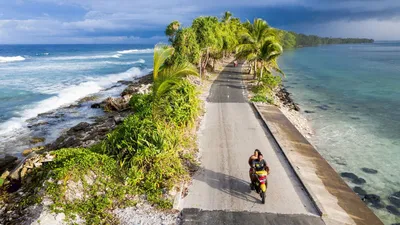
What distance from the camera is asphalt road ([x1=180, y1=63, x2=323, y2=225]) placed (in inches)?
341

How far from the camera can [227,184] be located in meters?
10.4

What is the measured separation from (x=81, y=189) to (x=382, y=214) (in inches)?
428

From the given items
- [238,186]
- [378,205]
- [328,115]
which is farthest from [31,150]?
[328,115]

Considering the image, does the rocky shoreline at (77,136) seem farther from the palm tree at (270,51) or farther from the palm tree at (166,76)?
the palm tree at (270,51)

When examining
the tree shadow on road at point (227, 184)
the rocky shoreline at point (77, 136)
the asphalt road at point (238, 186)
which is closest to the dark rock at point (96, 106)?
the rocky shoreline at point (77, 136)

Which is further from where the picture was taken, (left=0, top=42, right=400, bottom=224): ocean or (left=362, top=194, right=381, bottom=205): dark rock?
(left=0, top=42, right=400, bottom=224): ocean

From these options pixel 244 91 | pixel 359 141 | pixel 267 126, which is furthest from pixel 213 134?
pixel 244 91

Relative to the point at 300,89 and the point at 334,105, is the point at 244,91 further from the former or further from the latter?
the point at 300,89

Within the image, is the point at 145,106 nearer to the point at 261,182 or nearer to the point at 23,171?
the point at 23,171

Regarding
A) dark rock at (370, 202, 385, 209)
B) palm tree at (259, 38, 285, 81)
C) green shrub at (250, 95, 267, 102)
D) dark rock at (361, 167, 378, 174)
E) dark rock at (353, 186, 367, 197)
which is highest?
palm tree at (259, 38, 285, 81)

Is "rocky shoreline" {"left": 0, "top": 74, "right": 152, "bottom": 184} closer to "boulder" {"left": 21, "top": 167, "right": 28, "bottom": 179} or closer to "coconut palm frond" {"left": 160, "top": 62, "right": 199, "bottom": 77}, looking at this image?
"boulder" {"left": 21, "top": 167, "right": 28, "bottom": 179}

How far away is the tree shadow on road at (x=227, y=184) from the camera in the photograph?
9.73 m

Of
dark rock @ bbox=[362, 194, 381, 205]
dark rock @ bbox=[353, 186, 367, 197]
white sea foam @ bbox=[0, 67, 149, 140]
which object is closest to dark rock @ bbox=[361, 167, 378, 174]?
dark rock @ bbox=[353, 186, 367, 197]

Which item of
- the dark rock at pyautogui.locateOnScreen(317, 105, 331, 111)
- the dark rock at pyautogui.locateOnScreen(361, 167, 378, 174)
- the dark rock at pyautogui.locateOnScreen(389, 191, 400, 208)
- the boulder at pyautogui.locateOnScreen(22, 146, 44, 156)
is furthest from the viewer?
the dark rock at pyautogui.locateOnScreen(317, 105, 331, 111)
